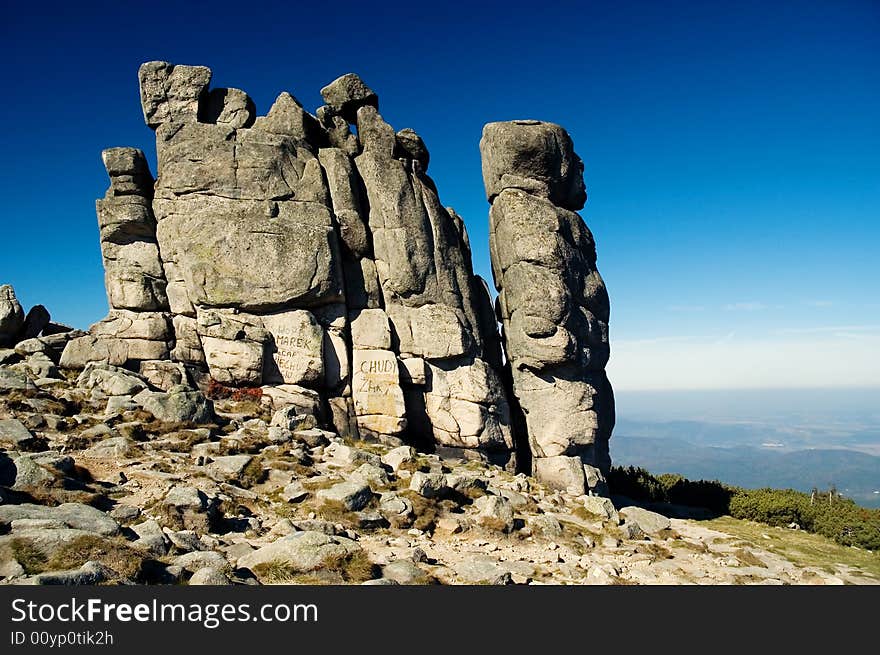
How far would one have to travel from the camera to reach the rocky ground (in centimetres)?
1670

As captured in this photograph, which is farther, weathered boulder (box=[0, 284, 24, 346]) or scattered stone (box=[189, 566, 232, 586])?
weathered boulder (box=[0, 284, 24, 346])

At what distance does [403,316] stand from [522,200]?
11.5 m

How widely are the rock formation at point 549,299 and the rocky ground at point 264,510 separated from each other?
19.7 ft

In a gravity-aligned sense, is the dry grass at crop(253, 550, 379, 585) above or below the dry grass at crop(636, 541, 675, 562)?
above

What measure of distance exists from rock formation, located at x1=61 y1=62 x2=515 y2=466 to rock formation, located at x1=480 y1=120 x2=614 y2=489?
2.44 m

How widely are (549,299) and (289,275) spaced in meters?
16.5

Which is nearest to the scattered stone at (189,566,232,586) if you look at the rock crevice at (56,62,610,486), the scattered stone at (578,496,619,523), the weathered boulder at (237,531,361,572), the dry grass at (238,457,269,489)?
the weathered boulder at (237,531,361,572)

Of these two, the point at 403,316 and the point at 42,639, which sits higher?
the point at 403,316

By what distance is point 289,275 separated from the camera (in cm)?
3619

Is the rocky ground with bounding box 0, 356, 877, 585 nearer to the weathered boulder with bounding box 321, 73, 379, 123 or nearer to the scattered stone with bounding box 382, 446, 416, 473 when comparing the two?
the scattered stone with bounding box 382, 446, 416, 473

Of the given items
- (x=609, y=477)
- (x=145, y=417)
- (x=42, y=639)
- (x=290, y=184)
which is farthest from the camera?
(x=609, y=477)

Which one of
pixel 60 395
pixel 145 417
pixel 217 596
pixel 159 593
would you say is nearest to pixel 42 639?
pixel 159 593

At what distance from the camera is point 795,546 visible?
32.4 metres

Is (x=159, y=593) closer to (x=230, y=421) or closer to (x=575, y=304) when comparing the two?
(x=230, y=421)
